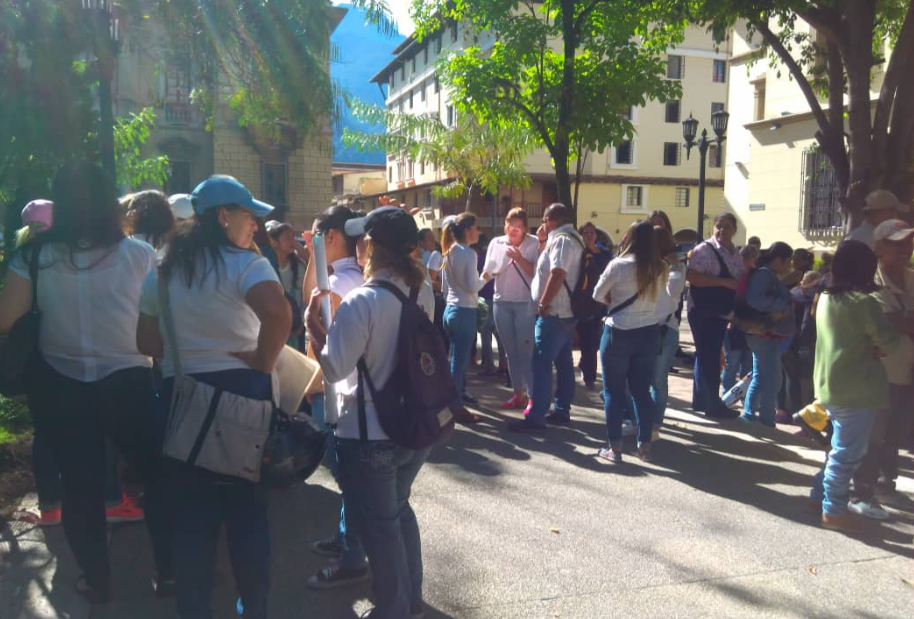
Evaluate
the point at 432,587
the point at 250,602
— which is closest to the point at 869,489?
the point at 432,587

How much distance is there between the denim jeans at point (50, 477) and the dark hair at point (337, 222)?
1860 mm

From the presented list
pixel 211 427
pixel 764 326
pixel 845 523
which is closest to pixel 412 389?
pixel 211 427

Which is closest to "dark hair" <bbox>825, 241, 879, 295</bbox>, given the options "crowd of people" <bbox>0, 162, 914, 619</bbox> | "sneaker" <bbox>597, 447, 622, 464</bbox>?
"crowd of people" <bbox>0, 162, 914, 619</bbox>

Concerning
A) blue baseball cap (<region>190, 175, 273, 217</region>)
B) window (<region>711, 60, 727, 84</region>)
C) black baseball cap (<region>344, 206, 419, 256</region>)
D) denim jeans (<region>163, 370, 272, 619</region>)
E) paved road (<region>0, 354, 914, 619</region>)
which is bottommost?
paved road (<region>0, 354, 914, 619</region>)

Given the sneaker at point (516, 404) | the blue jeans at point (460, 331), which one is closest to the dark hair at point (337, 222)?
the blue jeans at point (460, 331)

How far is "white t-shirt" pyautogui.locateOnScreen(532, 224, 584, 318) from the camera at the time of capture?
21.8 feet

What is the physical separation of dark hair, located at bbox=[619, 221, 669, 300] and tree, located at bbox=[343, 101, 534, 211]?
19587mm

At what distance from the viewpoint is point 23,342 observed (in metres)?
3.40

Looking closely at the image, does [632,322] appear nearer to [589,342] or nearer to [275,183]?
[589,342]

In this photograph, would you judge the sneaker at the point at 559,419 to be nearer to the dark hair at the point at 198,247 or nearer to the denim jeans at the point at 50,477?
the denim jeans at the point at 50,477

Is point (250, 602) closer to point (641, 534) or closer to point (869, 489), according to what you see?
point (641, 534)

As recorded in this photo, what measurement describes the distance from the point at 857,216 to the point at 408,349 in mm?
6701

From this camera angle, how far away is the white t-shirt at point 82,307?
339 cm

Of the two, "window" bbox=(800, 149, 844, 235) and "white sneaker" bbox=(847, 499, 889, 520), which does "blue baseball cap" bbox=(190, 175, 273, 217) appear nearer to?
"white sneaker" bbox=(847, 499, 889, 520)
